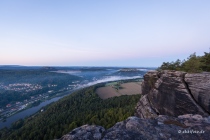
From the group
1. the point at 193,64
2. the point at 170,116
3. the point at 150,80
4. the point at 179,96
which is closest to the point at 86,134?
the point at 170,116

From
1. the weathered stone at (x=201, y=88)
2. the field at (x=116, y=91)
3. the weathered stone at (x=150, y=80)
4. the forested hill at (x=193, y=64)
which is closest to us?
the weathered stone at (x=201, y=88)

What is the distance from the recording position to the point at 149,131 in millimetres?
6750

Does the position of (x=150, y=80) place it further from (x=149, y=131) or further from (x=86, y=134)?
(x=86, y=134)

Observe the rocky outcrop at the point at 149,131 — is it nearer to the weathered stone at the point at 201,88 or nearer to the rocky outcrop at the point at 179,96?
the weathered stone at the point at 201,88

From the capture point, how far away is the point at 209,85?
10.9m

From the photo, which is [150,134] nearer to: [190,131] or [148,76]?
[190,131]

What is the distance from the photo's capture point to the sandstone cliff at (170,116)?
6.50 meters

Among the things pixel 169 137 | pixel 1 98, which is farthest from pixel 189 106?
pixel 1 98

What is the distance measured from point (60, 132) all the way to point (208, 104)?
1252 inches

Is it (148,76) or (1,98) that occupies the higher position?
(148,76)

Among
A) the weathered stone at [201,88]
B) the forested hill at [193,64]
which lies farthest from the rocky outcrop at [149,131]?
the forested hill at [193,64]

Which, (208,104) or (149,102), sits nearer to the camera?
(208,104)

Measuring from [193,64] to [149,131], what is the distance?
11.8 m

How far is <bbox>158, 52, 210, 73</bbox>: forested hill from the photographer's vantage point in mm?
14375
